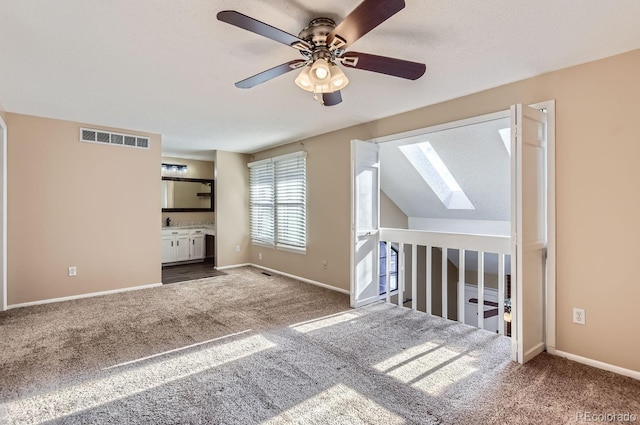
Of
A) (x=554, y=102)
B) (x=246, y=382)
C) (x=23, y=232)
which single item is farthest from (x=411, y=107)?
(x=23, y=232)

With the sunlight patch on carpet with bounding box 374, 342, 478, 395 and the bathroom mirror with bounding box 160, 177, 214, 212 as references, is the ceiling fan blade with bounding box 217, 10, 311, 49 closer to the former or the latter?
the sunlight patch on carpet with bounding box 374, 342, 478, 395

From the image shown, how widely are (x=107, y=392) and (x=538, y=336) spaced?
3333 millimetres

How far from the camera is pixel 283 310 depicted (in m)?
3.91

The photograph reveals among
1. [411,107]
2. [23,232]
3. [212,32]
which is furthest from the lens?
[23,232]

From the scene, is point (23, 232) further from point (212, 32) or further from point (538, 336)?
point (538, 336)

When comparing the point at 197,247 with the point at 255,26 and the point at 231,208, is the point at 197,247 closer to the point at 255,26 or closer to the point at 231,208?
the point at 231,208

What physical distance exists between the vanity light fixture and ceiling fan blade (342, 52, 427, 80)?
604cm

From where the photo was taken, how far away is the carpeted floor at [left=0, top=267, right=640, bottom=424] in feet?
6.48

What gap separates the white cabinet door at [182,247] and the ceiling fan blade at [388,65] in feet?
19.8

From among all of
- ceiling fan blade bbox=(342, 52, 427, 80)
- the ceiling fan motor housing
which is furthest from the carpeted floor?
the ceiling fan motor housing

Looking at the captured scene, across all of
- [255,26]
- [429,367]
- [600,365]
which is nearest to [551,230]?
[600,365]

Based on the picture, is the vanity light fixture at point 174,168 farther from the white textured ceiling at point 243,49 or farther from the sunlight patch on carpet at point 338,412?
the sunlight patch on carpet at point 338,412

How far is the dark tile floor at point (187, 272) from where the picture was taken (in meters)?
5.61

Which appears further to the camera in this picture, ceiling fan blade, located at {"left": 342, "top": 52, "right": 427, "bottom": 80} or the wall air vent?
the wall air vent
